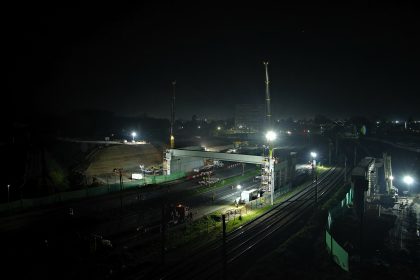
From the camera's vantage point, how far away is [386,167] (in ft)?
181

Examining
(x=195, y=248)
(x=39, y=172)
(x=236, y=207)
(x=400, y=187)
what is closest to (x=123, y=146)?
(x=39, y=172)

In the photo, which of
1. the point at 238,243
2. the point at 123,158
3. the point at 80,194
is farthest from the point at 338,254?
the point at 123,158

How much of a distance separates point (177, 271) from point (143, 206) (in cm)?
1718

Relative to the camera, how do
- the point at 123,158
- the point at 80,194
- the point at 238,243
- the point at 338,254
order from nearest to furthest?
the point at 338,254 → the point at 238,243 → the point at 80,194 → the point at 123,158

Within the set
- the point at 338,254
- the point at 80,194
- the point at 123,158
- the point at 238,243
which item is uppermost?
the point at 123,158

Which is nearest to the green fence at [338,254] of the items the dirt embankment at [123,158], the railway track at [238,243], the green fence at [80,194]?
the railway track at [238,243]

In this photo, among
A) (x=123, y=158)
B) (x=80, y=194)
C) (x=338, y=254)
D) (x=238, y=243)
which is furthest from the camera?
(x=123, y=158)

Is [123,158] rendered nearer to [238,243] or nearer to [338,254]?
[238,243]

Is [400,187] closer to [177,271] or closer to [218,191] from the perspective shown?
[218,191]

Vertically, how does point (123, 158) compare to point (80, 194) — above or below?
above

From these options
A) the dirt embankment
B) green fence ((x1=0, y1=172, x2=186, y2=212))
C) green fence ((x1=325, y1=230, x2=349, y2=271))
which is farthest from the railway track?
the dirt embankment

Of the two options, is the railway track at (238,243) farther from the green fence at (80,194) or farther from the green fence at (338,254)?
the green fence at (80,194)

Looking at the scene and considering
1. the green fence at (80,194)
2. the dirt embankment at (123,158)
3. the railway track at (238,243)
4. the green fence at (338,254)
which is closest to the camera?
the railway track at (238,243)

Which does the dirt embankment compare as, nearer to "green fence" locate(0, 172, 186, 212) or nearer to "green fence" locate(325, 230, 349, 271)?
Answer: "green fence" locate(0, 172, 186, 212)
